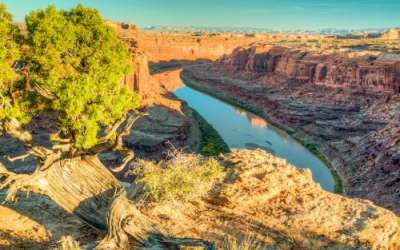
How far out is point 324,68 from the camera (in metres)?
75.1

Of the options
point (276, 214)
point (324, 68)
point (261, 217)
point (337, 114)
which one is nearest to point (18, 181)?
point (261, 217)

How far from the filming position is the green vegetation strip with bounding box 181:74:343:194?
43491mm

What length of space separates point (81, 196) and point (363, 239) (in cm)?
1092

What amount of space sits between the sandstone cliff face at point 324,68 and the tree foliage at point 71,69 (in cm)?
5119

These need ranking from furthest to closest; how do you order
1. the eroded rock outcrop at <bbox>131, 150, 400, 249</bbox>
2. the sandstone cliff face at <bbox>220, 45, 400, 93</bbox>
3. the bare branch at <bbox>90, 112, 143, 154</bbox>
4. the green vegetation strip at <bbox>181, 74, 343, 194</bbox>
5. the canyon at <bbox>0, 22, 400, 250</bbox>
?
the sandstone cliff face at <bbox>220, 45, 400, 93</bbox>, the green vegetation strip at <bbox>181, 74, 343, 194</bbox>, the bare branch at <bbox>90, 112, 143, 154</bbox>, the canyon at <bbox>0, 22, 400, 250</bbox>, the eroded rock outcrop at <bbox>131, 150, 400, 249</bbox>

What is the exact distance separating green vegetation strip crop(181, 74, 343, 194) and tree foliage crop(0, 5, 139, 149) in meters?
Answer: 29.3

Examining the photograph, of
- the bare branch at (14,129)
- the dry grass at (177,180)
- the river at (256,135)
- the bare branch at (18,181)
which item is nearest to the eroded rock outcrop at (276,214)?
the dry grass at (177,180)

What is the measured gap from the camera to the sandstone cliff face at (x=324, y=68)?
6061cm

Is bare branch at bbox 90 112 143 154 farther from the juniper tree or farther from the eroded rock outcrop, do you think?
the eroded rock outcrop

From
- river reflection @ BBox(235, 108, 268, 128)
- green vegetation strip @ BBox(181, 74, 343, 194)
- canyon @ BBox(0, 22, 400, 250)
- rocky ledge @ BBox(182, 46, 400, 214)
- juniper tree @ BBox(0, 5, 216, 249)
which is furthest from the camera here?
river reflection @ BBox(235, 108, 268, 128)

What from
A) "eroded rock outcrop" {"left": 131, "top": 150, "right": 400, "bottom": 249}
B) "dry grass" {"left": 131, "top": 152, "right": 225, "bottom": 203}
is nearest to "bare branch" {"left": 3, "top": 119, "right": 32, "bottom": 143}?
"dry grass" {"left": 131, "top": 152, "right": 225, "bottom": 203}

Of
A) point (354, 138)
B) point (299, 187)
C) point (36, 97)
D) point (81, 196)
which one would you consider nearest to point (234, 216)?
point (299, 187)

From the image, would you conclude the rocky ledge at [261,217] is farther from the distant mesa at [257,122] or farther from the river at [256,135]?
the distant mesa at [257,122]

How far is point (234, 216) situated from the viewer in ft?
52.0
